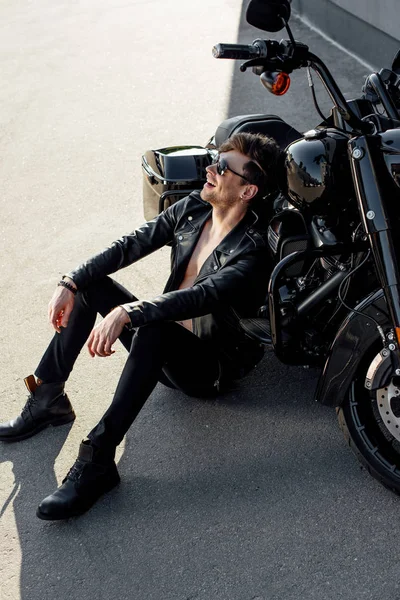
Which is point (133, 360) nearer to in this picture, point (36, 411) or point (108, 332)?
point (108, 332)

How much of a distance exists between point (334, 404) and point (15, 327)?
216cm

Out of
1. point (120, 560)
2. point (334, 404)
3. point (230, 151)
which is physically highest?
point (230, 151)

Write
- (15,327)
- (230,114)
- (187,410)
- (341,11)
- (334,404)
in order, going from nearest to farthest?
(334,404)
(187,410)
(15,327)
(230,114)
(341,11)

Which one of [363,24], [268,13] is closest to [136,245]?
[268,13]

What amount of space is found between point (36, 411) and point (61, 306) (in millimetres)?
498

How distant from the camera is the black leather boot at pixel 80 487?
3539 mm

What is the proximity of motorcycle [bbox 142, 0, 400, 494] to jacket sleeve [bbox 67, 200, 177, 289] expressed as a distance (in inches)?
22.2

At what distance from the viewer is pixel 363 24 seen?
8.16m

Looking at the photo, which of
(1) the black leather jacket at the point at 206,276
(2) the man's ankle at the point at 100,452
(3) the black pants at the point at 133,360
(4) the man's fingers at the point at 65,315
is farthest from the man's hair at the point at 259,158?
(2) the man's ankle at the point at 100,452

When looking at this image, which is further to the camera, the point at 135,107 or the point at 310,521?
the point at 135,107

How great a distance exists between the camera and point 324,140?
319 centimetres

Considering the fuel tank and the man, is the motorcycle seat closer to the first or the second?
the man

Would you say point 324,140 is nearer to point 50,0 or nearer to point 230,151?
point 230,151

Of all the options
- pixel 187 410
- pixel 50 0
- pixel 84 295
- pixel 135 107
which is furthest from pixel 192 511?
pixel 50 0
